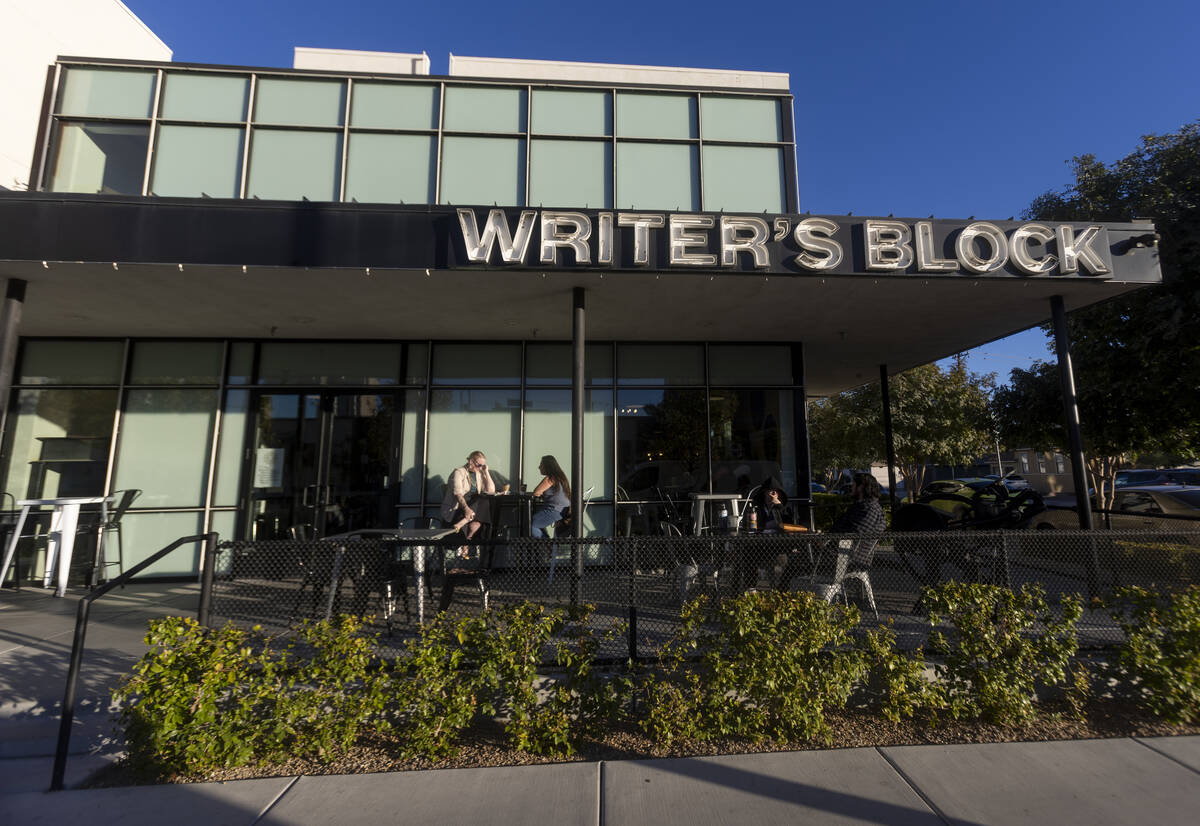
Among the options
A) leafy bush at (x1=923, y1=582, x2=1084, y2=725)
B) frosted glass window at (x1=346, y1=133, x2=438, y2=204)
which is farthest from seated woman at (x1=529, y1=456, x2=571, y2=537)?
frosted glass window at (x1=346, y1=133, x2=438, y2=204)

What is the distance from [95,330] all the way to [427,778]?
842 centimetres

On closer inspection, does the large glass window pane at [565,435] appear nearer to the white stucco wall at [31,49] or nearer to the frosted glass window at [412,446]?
the frosted glass window at [412,446]

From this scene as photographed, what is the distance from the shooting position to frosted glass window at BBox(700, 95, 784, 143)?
30.0ft

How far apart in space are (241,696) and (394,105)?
28.0 ft

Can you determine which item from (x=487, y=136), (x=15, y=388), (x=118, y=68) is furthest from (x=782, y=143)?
(x=15, y=388)

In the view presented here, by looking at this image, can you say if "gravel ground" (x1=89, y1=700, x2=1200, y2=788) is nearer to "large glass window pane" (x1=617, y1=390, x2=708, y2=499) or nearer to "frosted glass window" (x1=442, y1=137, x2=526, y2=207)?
"large glass window pane" (x1=617, y1=390, x2=708, y2=499)

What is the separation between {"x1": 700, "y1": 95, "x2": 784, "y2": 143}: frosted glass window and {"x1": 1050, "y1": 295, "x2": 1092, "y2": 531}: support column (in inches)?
191

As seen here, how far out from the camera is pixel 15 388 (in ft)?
26.8

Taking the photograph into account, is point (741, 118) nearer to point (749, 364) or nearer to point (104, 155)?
point (749, 364)

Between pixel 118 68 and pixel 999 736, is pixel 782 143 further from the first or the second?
pixel 118 68

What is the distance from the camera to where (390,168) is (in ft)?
28.6

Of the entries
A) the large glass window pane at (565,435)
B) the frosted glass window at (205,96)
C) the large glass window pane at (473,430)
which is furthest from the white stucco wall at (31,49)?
the large glass window pane at (565,435)

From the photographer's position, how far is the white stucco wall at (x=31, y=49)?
7.63 metres

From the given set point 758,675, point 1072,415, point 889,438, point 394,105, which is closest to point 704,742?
point 758,675
